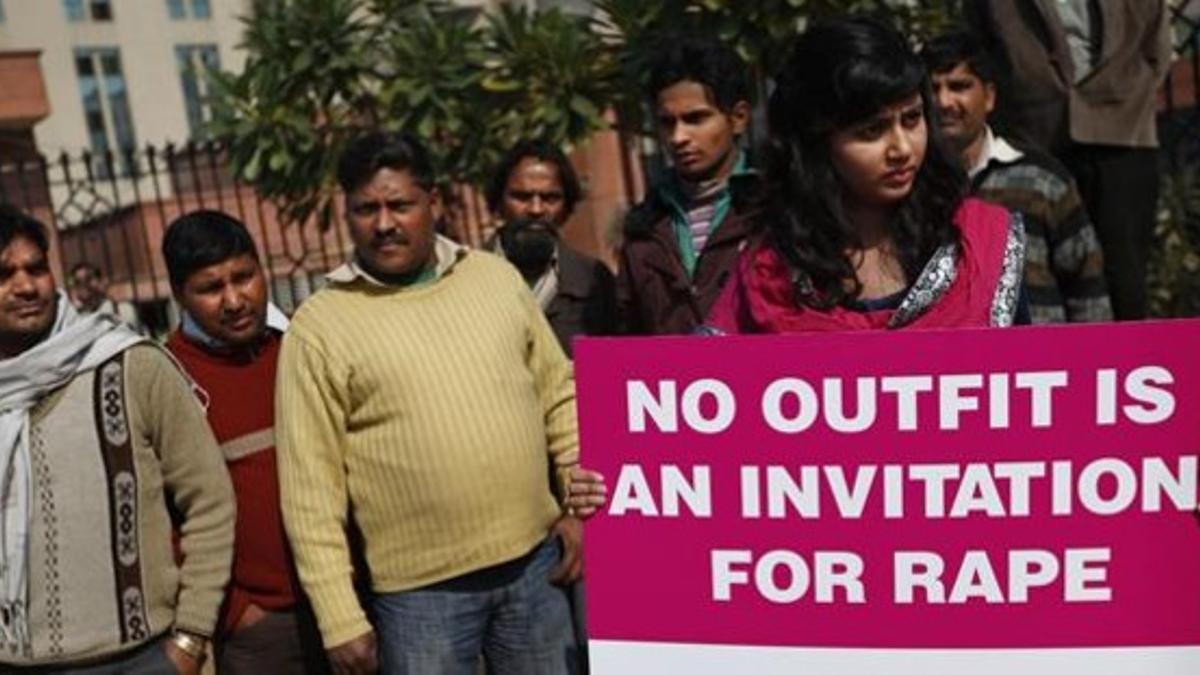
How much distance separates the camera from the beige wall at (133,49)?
3059 cm

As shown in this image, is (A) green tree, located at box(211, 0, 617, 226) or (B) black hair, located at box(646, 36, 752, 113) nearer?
(B) black hair, located at box(646, 36, 752, 113)

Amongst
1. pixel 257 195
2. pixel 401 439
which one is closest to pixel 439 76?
pixel 257 195

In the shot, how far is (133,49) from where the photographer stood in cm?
3131

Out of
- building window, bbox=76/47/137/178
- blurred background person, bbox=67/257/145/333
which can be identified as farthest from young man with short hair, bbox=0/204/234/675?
building window, bbox=76/47/137/178

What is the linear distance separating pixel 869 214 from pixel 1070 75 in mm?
2121

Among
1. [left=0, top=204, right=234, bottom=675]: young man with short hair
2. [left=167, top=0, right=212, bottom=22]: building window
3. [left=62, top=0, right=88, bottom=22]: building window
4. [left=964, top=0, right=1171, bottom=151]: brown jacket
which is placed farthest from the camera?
[left=167, top=0, right=212, bottom=22]: building window

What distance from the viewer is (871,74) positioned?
173 centimetres

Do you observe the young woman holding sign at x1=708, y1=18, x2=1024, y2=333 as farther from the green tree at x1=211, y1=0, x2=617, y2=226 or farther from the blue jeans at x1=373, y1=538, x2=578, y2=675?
the green tree at x1=211, y1=0, x2=617, y2=226

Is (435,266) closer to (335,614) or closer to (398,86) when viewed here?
(335,614)

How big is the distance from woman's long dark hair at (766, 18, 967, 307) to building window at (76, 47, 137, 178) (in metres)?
32.0

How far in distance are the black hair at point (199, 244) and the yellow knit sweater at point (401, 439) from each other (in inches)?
9.7

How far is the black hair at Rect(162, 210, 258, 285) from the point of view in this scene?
2.32m

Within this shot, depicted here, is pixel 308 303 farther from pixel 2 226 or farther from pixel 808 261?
pixel 808 261

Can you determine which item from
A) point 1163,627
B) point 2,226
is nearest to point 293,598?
point 2,226
